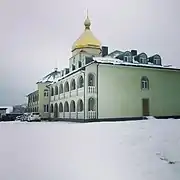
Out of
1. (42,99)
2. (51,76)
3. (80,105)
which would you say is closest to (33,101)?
(42,99)

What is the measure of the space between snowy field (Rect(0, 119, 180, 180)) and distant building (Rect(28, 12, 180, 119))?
0.08 metres

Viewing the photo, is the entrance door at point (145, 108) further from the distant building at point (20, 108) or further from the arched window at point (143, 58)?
the distant building at point (20, 108)

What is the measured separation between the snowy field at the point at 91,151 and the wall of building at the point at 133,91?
0.24 ft

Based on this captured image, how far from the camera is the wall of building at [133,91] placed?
5.75 feet

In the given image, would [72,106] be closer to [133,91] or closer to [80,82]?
[80,82]

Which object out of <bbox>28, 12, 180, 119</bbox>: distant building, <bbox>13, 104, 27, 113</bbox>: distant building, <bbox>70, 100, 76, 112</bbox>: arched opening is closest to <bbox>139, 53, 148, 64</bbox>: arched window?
<bbox>28, 12, 180, 119</bbox>: distant building

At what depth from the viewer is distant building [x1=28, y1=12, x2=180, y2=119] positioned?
174cm

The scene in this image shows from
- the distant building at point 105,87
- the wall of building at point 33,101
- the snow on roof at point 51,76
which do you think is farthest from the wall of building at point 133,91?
the wall of building at point 33,101
